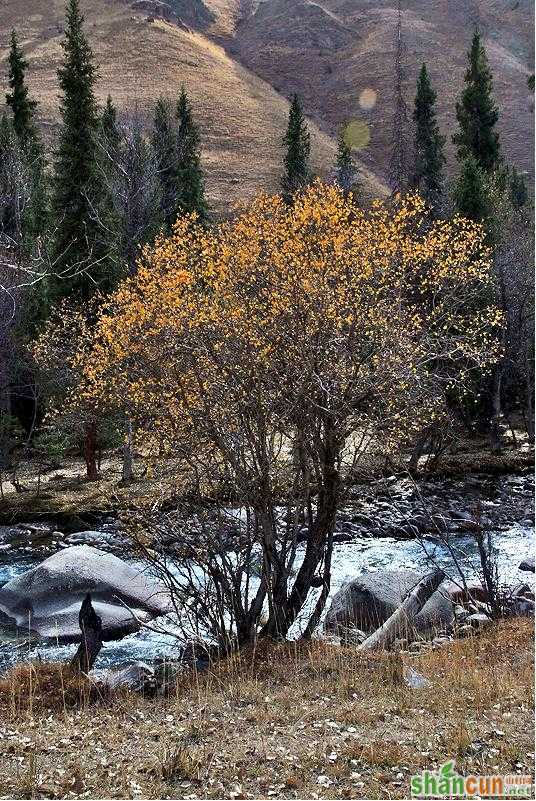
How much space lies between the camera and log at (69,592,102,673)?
11.8m

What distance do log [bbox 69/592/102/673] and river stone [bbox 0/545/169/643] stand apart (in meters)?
1.83

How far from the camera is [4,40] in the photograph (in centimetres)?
11275

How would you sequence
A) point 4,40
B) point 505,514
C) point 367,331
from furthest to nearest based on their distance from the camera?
point 4,40, point 505,514, point 367,331

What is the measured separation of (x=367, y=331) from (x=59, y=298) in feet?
73.7

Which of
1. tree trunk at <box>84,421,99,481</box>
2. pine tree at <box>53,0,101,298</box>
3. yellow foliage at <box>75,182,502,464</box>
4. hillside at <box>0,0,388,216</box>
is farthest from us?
hillside at <box>0,0,388,216</box>

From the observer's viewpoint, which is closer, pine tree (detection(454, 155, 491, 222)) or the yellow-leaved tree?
the yellow-leaved tree

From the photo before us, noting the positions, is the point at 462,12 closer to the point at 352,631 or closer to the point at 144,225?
the point at 144,225

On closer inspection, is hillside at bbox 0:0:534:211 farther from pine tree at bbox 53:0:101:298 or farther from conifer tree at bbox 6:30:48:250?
pine tree at bbox 53:0:101:298

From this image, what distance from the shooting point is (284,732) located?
804cm

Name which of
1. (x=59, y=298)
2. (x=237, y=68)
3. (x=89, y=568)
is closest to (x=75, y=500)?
(x=89, y=568)

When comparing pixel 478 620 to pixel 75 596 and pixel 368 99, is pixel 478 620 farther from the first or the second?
pixel 368 99

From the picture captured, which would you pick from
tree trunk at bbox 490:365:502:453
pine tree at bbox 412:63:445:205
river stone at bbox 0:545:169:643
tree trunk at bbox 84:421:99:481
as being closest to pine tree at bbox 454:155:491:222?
pine tree at bbox 412:63:445:205

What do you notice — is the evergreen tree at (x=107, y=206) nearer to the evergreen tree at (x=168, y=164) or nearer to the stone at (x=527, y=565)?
the evergreen tree at (x=168, y=164)

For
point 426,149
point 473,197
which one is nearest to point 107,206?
point 473,197
